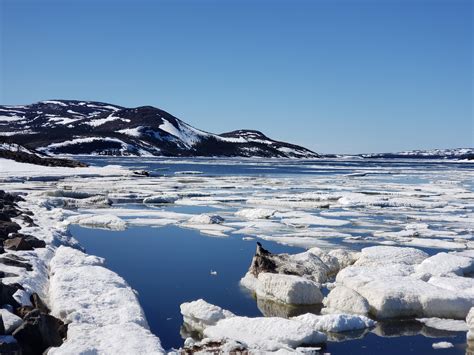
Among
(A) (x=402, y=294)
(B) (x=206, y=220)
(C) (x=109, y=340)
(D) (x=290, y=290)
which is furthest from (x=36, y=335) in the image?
(B) (x=206, y=220)

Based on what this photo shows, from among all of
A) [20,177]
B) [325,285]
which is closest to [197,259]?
[325,285]

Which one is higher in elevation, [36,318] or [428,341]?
[36,318]

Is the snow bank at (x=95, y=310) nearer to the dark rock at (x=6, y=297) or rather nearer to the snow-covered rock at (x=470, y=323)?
the dark rock at (x=6, y=297)

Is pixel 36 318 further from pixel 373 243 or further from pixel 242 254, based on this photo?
pixel 373 243

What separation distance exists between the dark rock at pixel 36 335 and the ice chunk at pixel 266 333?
188 centimetres

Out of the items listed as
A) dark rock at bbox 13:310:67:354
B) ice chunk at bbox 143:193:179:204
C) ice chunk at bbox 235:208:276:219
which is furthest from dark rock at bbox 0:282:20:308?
ice chunk at bbox 143:193:179:204

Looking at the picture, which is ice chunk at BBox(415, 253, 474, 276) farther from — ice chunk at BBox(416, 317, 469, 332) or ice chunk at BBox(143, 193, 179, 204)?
ice chunk at BBox(143, 193, 179, 204)

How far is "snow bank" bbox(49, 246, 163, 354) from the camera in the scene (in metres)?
5.67

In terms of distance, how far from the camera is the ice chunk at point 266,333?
6.25m

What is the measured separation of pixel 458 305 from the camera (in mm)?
7746

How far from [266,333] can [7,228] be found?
24.0 ft

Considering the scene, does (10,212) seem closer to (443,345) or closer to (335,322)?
(335,322)

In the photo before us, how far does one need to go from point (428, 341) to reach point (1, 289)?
5.42 meters

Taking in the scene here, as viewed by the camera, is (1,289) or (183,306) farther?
(183,306)
